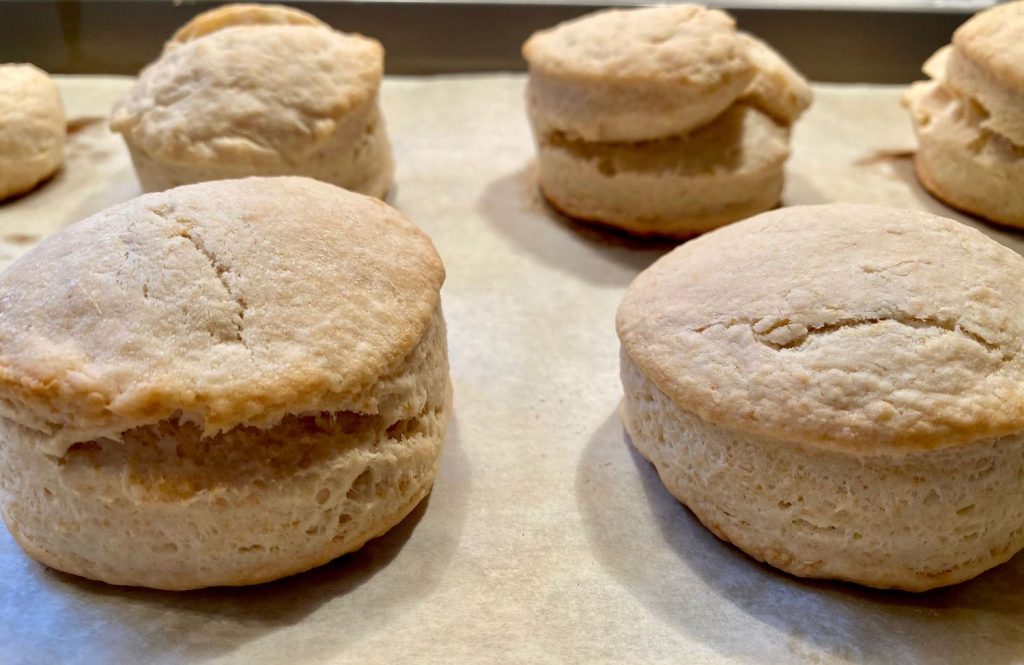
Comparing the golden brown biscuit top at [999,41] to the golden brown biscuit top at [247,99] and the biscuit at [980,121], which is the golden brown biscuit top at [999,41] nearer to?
the biscuit at [980,121]

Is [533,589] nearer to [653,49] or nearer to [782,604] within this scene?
[782,604]

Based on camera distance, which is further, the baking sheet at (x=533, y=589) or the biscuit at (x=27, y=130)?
the biscuit at (x=27, y=130)

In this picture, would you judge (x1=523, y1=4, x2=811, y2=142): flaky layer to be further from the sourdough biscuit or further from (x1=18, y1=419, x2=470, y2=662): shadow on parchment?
(x1=18, y1=419, x2=470, y2=662): shadow on parchment

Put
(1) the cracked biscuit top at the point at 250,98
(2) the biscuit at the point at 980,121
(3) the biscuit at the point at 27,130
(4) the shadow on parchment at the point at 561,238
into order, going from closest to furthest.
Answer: (1) the cracked biscuit top at the point at 250,98 → (2) the biscuit at the point at 980,121 → (4) the shadow on parchment at the point at 561,238 → (3) the biscuit at the point at 27,130

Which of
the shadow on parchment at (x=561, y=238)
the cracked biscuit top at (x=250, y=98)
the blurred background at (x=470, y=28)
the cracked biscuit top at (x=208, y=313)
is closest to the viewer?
the cracked biscuit top at (x=208, y=313)

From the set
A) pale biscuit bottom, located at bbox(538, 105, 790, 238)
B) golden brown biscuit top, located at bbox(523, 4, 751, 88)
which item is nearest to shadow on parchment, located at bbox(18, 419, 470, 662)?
pale biscuit bottom, located at bbox(538, 105, 790, 238)

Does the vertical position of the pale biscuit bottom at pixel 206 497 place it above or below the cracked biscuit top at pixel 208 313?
below

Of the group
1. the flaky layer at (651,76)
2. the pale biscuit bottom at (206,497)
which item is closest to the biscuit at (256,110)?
the flaky layer at (651,76)

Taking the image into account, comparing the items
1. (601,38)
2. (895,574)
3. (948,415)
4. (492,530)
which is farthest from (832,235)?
(601,38)

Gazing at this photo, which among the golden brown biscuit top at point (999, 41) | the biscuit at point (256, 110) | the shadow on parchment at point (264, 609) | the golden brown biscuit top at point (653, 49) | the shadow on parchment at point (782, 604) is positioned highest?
the golden brown biscuit top at point (999, 41)
